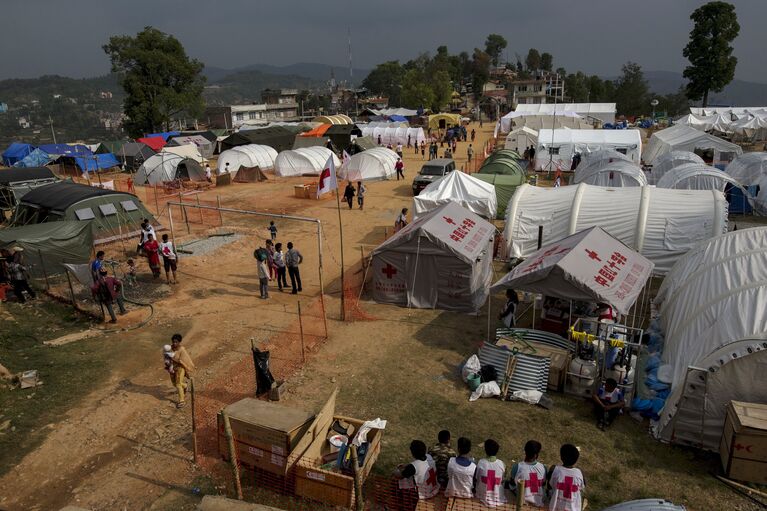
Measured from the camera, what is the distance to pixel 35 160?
39.4 meters

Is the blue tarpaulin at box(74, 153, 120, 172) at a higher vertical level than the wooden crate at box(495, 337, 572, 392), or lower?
higher

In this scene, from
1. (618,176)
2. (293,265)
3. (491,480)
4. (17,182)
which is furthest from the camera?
(17,182)

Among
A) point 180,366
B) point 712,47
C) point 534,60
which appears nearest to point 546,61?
point 534,60

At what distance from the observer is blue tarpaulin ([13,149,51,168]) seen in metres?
39.1

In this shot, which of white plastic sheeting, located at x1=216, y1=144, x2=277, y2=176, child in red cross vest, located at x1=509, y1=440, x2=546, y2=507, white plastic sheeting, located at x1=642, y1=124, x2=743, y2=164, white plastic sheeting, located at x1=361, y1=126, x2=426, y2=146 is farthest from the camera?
white plastic sheeting, located at x1=361, y1=126, x2=426, y2=146

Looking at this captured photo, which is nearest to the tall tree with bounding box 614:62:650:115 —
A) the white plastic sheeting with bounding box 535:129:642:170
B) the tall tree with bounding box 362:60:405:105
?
the tall tree with bounding box 362:60:405:105

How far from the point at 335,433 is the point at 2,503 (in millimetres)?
5231

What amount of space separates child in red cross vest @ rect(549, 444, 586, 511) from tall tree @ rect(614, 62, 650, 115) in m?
94.6

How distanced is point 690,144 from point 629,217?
77.7 feet

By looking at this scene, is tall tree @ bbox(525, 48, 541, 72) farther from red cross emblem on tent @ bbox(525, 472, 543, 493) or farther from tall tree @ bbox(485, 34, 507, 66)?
red cross emblem on tent @ bbox(525, 472, 543, 493)

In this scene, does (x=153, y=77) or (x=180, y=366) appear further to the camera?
(x=153, y=77)

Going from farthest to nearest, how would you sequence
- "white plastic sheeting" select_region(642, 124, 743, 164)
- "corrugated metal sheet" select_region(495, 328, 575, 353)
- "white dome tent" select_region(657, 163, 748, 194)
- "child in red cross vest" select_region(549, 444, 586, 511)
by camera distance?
"white plastic sheeting" select_region(642, 124, 743, 164) < "white dome tent" select_region(657, 163, 748, 194) < "corrugated metal sheet" select_region(495, 328, 575, 353) < "child in red cross vest" select_region(549, 444, 586, 511)

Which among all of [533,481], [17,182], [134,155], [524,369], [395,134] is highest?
[395,134]

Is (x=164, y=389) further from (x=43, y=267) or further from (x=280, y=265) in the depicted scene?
(x=43, y=267)
